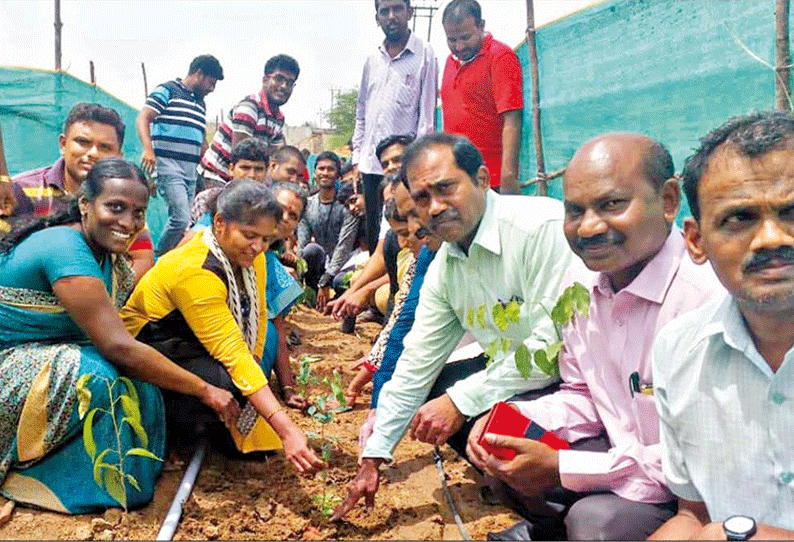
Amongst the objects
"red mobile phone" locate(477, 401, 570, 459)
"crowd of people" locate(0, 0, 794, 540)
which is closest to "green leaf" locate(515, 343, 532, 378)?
"crowd of people" locate(0, 0, 794, 540)

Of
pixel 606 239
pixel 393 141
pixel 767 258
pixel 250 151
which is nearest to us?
pixel 767 258

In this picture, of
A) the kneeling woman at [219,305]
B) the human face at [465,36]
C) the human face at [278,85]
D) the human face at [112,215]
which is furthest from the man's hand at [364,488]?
the human face at [278,85]

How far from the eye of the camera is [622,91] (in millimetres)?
3725

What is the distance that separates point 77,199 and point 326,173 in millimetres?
3806

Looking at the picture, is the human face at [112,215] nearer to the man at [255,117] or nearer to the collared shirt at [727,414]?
the collared shirt at [727,414]

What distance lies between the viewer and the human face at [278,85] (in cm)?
555

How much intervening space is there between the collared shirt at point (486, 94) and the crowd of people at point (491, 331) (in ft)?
1.12

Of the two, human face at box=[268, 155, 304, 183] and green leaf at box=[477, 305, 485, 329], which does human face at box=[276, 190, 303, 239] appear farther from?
green leaf at box=[477, 305, 485, 329]

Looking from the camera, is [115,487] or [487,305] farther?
[487,305]

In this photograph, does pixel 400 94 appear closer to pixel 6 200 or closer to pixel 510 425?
pixel 6 200

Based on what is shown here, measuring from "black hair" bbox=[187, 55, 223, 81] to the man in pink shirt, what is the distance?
4507mm

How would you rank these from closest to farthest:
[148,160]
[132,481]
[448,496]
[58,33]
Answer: [132,481]
[448,496]
[148,160]
[58,33]

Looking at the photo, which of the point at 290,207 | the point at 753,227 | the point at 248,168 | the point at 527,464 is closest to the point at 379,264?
the point at 290,207

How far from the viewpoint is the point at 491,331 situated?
8.31 ft
